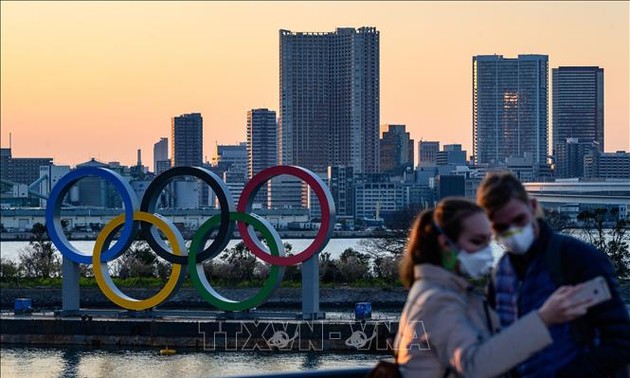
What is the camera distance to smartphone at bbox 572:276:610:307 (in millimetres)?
4367

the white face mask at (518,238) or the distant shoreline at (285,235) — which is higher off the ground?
the white face mask at (518,238)

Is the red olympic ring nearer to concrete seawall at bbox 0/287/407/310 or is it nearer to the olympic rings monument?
the olympic rings monument

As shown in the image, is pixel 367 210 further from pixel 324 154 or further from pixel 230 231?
pixel 230 231

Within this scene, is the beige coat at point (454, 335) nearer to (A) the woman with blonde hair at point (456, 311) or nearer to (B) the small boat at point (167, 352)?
(A) the woman with blonde hair at point (456, 311)

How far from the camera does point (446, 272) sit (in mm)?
4625

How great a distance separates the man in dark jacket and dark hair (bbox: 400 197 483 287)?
13 cm

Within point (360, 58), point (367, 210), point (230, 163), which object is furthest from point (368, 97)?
point (367, 210)

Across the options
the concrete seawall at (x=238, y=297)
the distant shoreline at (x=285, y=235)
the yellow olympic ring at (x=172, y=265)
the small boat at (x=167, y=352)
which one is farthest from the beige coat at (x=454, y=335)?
the distant shoreline at (x=285, y=235)

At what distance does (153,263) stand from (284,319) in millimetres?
22849

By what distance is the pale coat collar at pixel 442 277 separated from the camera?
4605mm

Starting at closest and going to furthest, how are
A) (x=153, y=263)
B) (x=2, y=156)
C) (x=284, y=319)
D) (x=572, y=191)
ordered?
(x=284, y=319), (x=153, y=263), (x=572, y=191), (x=2, y=156)

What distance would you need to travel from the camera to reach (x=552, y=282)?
4898mm

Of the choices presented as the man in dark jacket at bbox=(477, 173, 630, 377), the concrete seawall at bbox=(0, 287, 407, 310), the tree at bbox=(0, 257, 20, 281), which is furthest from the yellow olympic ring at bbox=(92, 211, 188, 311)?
the man in dark jacket at bbox=(477, 173, 630, 377)

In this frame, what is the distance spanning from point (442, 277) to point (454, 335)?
20 centimetres
